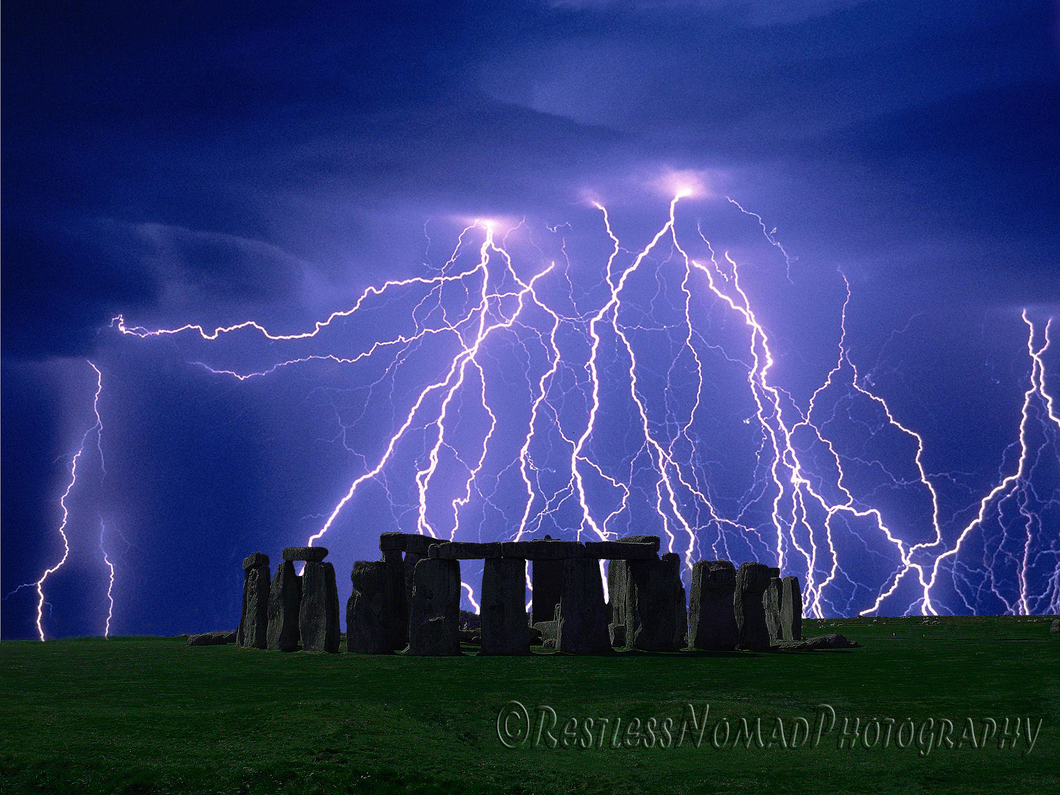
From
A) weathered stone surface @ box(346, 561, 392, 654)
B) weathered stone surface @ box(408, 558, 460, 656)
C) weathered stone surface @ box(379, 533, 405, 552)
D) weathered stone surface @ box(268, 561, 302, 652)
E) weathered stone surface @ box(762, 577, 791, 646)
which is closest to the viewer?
weathered stone surface @ box(408, 558, 460, 656)

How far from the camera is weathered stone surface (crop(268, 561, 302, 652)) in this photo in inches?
736

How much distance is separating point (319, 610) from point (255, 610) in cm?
274

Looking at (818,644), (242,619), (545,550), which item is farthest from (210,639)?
(818,644)

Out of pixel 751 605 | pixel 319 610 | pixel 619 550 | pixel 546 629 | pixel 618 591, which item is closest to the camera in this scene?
pixel 619 550

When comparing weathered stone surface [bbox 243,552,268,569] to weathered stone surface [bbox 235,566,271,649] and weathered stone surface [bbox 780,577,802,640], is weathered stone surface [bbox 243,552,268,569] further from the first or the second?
weathered stone surface [bbox 780,577,802,640]

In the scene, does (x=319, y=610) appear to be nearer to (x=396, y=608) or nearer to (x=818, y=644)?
(x=396, y=608)

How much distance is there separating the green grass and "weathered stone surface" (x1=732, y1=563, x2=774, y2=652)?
13.4 feet

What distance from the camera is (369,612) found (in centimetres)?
1773

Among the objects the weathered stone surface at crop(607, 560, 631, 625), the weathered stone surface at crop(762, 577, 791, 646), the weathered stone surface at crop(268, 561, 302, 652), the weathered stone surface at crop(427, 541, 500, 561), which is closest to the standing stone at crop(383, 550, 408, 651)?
the weathered stone surface at crop(427, 541, 500, 561)

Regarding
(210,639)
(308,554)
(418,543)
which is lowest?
(210,639)

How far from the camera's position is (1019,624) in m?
25.6

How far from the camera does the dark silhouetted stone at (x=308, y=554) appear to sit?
18.8 metres

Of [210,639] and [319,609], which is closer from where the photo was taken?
[319,609]

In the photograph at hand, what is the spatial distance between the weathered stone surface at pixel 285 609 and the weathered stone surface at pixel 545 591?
7.08m
